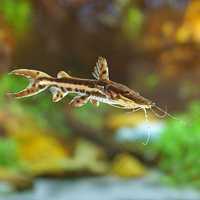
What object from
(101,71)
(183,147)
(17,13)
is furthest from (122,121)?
(101,71)

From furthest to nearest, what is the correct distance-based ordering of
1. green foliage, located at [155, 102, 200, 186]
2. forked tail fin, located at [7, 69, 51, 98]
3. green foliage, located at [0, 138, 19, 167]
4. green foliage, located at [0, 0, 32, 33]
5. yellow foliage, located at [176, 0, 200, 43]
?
1. green foliage, located at [0, 138, 19, 167]
2. green foliage, located at [0, 0, 32, 33]
3. green foliage, located at [155, 102, 200, 186]
4. yellow foliage, located at [176, 0, 200, 43]
5. forked tail fin, located at [7, 69, 51, 98]

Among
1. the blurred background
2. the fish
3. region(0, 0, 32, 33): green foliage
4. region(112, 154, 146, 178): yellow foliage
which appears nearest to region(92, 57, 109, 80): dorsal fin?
the fish

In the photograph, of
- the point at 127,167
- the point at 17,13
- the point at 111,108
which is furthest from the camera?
the point at 127,167

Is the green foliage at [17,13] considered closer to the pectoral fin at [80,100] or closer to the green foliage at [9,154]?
the green foliage at [9,154]

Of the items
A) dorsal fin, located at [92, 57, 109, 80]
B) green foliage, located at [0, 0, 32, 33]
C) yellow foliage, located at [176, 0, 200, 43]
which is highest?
green foliage, located at [0, 0, 32, 33]

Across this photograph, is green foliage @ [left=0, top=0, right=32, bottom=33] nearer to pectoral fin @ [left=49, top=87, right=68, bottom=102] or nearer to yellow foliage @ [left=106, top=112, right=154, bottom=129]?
yellow foliage @ [left=106, top=112, right=154, bottom=129]

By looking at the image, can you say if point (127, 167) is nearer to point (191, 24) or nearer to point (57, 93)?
point (191, 24)

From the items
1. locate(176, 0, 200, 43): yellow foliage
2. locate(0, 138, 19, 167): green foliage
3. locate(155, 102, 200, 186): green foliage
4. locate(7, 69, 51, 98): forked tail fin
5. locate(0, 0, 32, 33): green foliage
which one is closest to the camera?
locate(7, 69, 51, 98): forked tail fin

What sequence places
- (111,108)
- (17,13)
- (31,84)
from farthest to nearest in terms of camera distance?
(17,13)
(111,108)
(31,84)
